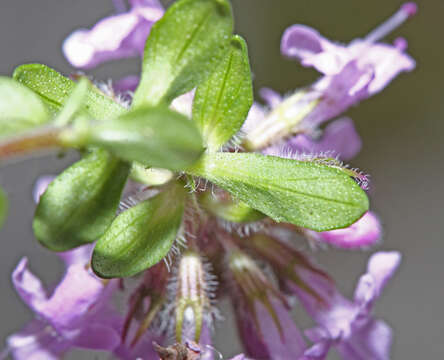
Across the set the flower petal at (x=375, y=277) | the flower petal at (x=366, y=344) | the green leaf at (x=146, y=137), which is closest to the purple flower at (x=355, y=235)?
the flower petal at (x=375, y=277)

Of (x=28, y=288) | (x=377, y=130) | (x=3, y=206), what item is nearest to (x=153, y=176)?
(x=28, y=288)

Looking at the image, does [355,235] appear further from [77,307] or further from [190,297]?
[77,307]

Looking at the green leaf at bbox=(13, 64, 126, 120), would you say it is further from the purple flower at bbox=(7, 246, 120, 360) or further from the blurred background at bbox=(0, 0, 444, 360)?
the blurred background at bbox=(0, 0, 444, 360)

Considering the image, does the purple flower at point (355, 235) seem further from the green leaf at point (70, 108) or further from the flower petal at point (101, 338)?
the green leaf at point (70, 108)

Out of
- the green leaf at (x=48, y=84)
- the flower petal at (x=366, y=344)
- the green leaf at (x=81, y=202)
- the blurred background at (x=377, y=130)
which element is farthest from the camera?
the blurred background at (x=377, y=130)

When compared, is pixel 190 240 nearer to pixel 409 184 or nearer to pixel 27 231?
pixel 27 231
